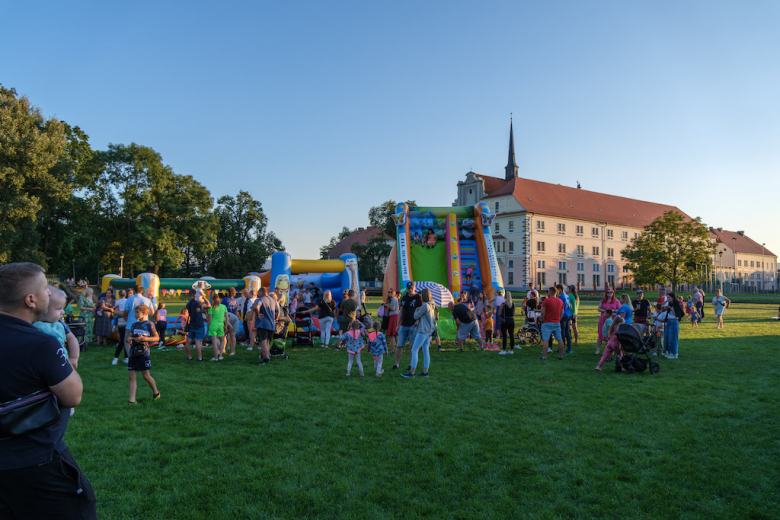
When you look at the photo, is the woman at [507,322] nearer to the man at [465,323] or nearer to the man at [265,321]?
the man at [465,323]

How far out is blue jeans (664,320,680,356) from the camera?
472 inches

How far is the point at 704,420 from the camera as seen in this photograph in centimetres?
642

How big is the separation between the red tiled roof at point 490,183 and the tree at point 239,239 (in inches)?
1248

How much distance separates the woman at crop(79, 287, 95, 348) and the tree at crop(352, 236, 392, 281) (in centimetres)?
4518

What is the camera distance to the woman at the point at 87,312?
12891 millimetres

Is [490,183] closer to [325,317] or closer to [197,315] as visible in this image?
[325,317]

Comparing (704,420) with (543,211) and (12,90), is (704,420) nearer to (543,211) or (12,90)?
(12,90)

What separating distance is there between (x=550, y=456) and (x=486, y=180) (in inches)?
2667

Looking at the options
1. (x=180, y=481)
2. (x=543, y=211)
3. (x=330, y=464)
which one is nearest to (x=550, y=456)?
(x=330, y=464)

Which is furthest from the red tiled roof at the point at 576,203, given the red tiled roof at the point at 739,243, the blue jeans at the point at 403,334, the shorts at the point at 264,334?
the shorts at the point at 264,334

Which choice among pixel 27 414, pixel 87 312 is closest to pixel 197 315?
pixel 87 312

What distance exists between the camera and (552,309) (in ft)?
37.0

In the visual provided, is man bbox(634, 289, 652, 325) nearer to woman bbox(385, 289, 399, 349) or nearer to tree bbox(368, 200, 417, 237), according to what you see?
woman bbox(385, 289, 399, 349)

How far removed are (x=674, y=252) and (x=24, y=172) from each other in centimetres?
6018
